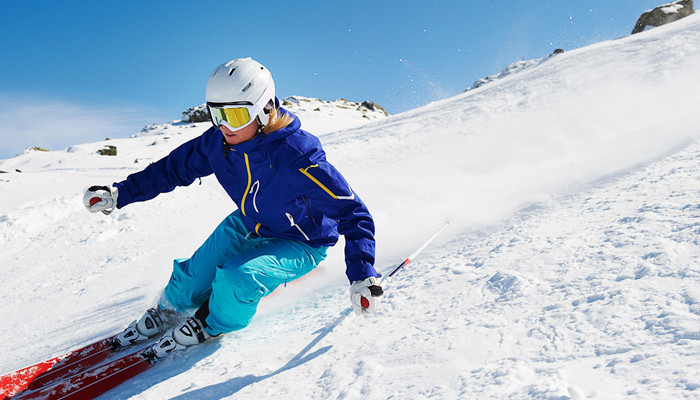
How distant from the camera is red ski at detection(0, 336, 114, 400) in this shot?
2.27 meters

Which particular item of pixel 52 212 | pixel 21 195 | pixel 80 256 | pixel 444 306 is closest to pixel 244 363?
pixel 444 306

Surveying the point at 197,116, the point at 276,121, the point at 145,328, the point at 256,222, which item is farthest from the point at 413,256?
the point at 197,116

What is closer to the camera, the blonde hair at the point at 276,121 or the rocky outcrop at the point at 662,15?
the blonde hair at the point at 276,121

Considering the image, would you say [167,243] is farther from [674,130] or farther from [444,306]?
[674,130]

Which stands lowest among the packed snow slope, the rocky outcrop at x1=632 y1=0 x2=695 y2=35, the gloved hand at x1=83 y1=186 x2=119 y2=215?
the packed snow slope

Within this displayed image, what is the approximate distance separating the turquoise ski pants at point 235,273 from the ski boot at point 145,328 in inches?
2.7

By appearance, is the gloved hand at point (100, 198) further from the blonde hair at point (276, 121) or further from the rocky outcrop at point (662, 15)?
the rocky outcrop at point (662, 15)

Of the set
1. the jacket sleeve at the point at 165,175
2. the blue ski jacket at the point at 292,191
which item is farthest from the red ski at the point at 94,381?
the jacket sleeve at the point at 165,175

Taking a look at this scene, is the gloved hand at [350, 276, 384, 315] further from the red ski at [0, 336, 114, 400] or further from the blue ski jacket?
the red ski at [0, 336, 114, 400]

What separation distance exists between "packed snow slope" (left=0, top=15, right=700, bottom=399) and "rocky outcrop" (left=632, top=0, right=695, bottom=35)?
1728 centimetres

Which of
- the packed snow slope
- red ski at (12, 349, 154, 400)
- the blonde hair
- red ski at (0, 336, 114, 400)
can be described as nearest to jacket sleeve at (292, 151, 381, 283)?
the blonde hair

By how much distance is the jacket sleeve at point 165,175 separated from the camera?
2982 millimetres

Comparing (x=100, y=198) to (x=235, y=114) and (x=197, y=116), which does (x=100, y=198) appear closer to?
(x=235, y=114)

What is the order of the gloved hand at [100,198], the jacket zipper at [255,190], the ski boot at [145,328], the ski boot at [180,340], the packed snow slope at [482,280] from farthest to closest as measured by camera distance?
the gloved hand at [100,198]
the ski boot at [145,328]
the jacket zipper at [255,190]
the ski boot at [180,340]
the packed snow slope at [482,280]
